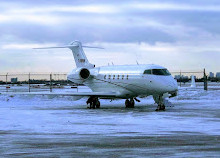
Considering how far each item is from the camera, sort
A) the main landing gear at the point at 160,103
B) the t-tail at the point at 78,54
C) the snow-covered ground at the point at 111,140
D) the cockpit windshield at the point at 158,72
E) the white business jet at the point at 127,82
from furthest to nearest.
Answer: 1. the t-tail at the point at 78,54
2. the cockpit windshield at the point at 158,72
3. the white business jet at the point at 127,82
4. the main landing gear at the point at 160,103
5. the snow-covered ground at the point at 111,140

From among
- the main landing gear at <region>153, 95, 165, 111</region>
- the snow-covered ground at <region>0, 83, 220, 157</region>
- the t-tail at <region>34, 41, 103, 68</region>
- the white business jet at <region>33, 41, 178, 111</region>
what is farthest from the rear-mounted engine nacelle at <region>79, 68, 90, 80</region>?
the snow-covered ground at <region>0, 83, 220, 157</region>

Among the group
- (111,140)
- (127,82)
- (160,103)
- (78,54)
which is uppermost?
(78,54)

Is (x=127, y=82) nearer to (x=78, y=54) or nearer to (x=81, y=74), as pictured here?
(x=81, y=74)

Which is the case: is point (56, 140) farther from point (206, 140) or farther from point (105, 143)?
point (206, 140)

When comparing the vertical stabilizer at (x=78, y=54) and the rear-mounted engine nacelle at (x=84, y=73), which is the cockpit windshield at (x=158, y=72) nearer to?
the rear-mounted engine nacelle at (x=84, y=73)

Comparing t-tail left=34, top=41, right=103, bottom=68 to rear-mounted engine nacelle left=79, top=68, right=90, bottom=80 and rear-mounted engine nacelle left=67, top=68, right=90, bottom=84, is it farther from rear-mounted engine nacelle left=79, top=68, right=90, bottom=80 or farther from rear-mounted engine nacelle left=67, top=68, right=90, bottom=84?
rear-mounted engine nacelle left=79, top=68, right=90, bottom=80

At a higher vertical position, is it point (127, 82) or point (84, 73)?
point (84, 73)

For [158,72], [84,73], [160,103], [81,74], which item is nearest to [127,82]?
[158,72]

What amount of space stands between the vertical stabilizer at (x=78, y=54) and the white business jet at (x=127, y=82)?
440mm

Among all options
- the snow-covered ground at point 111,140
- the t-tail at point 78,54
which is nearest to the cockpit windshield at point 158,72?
the t-tail at point 78,54

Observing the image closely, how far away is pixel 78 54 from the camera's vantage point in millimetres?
33625

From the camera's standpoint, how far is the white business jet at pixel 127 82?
24.9m

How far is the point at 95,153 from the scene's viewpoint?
8938 millimetres

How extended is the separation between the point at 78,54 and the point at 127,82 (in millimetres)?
7717
